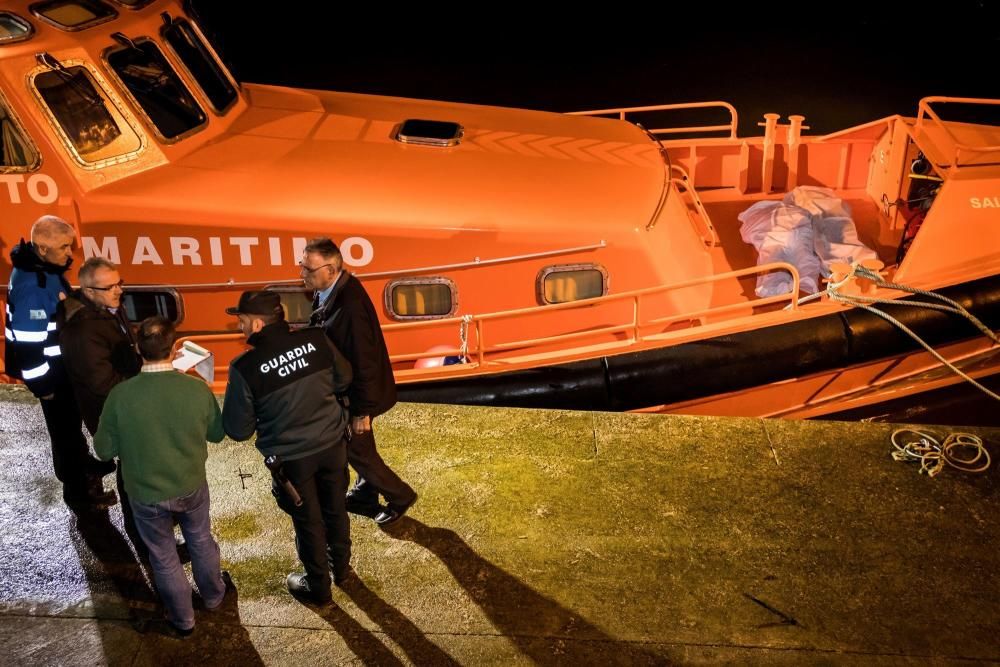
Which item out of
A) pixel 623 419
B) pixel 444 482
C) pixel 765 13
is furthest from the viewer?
pixel 765 13

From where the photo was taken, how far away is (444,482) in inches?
163

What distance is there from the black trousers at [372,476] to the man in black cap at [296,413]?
0.29 metres

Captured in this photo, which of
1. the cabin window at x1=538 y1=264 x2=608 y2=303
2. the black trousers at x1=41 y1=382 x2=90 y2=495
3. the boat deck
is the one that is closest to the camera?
the black trousers at x1=41 y1=382 x2=90 y2=495

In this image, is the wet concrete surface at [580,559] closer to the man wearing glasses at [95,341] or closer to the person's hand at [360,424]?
the person's hand at [360,424]

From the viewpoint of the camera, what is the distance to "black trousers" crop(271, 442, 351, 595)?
10.4ft

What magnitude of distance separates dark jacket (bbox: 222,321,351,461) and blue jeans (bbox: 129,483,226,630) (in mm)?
297

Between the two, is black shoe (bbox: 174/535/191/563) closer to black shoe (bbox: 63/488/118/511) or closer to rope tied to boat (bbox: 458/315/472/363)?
black shoe (bbox: 63/488/118/511)

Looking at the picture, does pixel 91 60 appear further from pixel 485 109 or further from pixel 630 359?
pixel 630 359

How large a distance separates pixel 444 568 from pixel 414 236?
1.89 metres

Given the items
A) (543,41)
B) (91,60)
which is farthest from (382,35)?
(91,60)

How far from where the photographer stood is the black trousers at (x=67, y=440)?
12.4 feet

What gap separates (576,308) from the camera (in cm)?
509

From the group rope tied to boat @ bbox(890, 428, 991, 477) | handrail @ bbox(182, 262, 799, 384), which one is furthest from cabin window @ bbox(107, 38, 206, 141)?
rope tied to boat @ bbox(890, 428, 991, 477)

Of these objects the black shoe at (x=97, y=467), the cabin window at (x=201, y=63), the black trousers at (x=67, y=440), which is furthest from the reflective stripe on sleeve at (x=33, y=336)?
the cabin window at (x=201, y=63)
